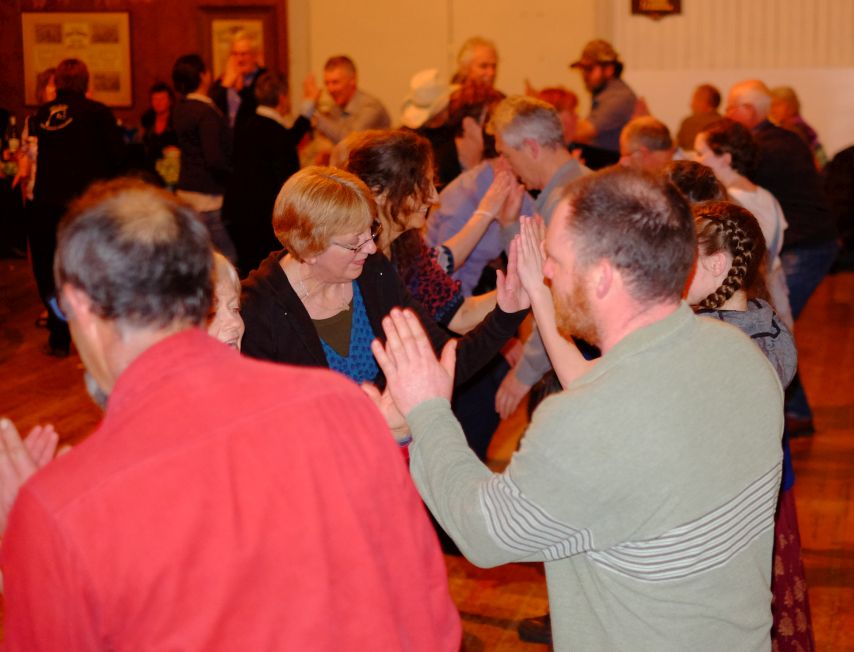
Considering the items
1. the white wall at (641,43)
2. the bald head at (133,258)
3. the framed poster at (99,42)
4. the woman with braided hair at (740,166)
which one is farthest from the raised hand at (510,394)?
the framed poster at (99,42)

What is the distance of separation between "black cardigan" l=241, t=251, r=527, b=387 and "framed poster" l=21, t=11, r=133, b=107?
8.31 m

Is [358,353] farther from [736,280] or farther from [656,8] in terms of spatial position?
[656,8]

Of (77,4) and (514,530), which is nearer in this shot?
(514,530)

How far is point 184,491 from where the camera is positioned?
1.24m

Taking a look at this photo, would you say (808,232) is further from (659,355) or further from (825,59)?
(825,59)

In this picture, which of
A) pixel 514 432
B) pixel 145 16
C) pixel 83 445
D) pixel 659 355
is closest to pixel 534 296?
pixel 659 355

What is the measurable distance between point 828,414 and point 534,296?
148 inches

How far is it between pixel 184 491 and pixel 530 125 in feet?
9.69

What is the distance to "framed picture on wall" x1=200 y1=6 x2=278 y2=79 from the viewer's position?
10.2 meters

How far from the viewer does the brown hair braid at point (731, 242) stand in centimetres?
242

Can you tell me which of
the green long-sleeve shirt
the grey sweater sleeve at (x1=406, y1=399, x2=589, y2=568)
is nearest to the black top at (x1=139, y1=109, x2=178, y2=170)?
the grey sweater sleeve at (x1=406, y1=399, x2=589, y2=568)

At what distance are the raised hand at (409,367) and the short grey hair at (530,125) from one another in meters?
2.28

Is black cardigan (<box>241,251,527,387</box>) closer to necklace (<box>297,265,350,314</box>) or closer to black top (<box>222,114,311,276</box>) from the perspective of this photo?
necklace (<box>297,265,350,314</box>)

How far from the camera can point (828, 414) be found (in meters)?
5.60
